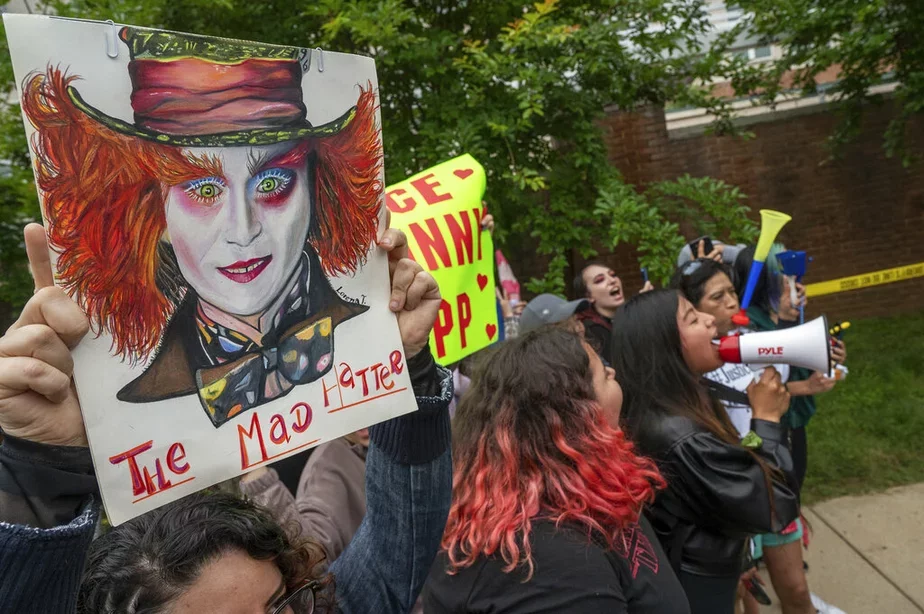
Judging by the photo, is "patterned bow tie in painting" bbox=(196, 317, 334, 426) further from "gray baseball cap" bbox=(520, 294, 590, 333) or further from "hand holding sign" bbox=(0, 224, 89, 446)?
"gray baseball cap" bbox=(520, 294, 590, 333)

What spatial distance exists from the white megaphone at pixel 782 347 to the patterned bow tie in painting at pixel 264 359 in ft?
6.19

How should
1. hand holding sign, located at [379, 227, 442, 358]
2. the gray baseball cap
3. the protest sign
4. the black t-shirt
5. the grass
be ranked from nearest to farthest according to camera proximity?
hand holding sign, located at [379, 227, 442, 358] → the black t-shirt → the protest sign → the gray baseball cap → the grass

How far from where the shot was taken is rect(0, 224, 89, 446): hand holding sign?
0.87 metres

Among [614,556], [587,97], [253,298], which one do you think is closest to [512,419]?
[614,556]

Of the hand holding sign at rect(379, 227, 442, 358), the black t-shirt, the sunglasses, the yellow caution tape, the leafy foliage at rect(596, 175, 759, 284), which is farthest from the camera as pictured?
the yellow caution tape

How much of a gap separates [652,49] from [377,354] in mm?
4240

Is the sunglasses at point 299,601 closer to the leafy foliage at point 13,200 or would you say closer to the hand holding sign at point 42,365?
the hand holding sign at point 42,365

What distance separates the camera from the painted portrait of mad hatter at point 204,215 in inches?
37.8

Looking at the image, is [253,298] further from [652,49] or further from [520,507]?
[652,49]

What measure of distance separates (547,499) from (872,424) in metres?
4.92

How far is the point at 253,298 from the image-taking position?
3.68ft

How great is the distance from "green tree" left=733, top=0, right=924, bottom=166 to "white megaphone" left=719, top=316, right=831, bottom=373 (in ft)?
10.8

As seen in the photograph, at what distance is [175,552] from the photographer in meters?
1.16
